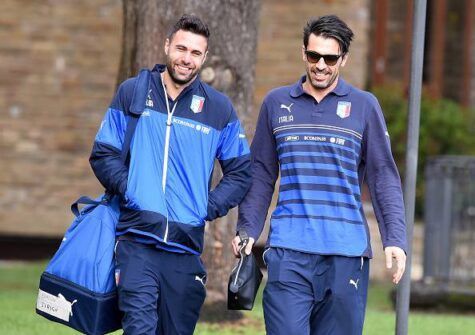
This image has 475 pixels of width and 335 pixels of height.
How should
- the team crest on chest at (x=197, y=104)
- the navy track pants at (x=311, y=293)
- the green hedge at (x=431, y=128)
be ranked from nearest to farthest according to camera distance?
the navy track pants at (x=311, y=293) < the team crest on chest at (x=197, y=104) < the green hedge at (x=431, y=128)

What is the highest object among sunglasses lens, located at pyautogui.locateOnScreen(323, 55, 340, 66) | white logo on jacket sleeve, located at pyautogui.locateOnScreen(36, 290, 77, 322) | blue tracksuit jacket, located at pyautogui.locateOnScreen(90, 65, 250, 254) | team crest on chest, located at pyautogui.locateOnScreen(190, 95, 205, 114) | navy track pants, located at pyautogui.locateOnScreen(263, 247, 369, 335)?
sunglasses lens, located at pyautogui.locateOnScreen(323, 55, 340, 66)

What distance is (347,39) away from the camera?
5.94 m

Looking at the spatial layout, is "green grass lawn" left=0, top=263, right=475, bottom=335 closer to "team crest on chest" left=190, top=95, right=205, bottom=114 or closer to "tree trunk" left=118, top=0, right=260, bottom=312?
"tree trunk" left=118, top=0, right=260, bottom=312

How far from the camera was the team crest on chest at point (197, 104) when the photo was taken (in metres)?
6.09

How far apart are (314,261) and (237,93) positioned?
3530 millimetres

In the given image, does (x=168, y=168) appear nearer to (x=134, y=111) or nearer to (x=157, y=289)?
(x=134, y=111)

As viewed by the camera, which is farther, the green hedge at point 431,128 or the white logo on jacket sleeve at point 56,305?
the green hedge at point 431,128

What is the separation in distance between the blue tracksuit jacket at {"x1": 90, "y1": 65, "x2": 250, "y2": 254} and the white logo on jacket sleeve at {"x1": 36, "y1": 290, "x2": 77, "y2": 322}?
0.43 m

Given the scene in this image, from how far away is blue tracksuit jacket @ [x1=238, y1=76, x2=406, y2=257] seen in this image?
19.1ft

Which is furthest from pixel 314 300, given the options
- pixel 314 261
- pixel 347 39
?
pixel 347 39

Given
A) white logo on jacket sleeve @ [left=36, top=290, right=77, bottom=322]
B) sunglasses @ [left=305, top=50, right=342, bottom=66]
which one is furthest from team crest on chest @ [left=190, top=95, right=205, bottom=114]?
white logo on jacket sleeve @ [left=36, top=290, right=77, bottom=322]

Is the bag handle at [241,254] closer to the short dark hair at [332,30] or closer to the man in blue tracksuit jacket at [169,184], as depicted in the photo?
the man in blue tracksuit jacket at [169,184]

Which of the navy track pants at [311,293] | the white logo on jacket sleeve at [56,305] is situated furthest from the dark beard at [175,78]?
the white logo on jacket sleeve at [56,305]

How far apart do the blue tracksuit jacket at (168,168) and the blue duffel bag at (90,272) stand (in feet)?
0.17
